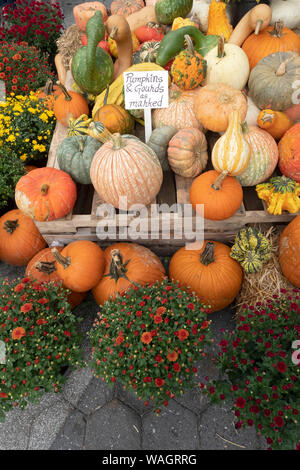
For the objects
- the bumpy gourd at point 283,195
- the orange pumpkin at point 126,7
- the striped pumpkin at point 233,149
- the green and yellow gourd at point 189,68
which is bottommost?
the bumpy gourd at point 283,195

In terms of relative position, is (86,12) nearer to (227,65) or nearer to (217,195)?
(227,65)

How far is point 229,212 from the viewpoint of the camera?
81.0 inches

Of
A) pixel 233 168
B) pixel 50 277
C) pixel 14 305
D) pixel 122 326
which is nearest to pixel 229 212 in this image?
pixel 233 168

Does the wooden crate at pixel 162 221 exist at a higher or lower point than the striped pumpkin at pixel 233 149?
lower

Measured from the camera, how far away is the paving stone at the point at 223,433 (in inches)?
76.6

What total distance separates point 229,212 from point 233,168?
285 mm

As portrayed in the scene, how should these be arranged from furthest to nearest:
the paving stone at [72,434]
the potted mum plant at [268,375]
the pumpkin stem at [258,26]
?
the pumpkin stem at [258,26] < the paving stone at [72,434] < the potted mum plant at [268,375]

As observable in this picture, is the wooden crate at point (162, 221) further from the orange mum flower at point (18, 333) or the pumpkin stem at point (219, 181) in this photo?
the orange mum flower at point (18, 333)

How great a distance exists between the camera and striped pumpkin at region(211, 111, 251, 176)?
190 cm

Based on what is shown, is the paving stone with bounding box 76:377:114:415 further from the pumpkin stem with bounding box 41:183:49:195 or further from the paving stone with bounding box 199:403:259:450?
the pumpkin stem with bounding box 41:183:49:195

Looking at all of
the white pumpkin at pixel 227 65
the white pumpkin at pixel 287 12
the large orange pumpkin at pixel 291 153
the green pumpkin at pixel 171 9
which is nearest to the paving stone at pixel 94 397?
the large orange pumpkin at pixel 291 153

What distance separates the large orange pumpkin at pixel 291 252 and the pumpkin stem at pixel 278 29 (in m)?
1.71

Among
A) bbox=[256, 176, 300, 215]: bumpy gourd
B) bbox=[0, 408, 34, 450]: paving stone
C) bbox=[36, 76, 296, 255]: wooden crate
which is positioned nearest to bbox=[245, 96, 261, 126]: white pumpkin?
bbox=[36, 76, 296, 255]: wooden crate

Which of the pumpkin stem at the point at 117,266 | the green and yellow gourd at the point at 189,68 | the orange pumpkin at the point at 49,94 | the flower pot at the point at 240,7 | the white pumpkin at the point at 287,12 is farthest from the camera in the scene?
the flower pot at the point at 240,7
